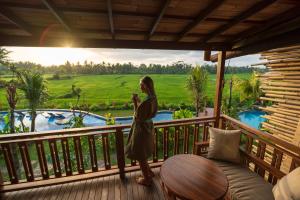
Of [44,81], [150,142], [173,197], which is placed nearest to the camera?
[173,197]

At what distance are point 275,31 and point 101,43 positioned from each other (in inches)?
104

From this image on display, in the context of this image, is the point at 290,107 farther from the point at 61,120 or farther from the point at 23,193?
the point at 61,120

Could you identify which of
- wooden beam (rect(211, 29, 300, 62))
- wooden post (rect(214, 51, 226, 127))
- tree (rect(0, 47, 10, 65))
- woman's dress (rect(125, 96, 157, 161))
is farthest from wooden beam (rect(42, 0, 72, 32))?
tree (rect(0, 47, 10, 65))

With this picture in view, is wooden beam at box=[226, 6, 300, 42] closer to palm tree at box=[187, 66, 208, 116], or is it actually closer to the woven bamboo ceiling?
the woven bamboo ceiling

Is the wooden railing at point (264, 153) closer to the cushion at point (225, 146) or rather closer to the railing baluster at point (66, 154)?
the cushion at point (225, 146)

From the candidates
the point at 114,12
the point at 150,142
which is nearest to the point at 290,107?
the point at 150,142

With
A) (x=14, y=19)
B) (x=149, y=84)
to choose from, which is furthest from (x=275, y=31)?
(x=14, y=19)

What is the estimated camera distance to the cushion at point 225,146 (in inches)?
96.9

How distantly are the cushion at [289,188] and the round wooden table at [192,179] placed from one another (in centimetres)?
51

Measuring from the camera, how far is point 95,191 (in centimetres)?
246

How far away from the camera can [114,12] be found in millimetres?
1799

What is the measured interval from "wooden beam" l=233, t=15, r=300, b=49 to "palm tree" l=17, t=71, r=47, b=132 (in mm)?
10168

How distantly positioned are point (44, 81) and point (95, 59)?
9494 mm

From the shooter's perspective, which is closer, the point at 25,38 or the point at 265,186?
the point at 265,186
